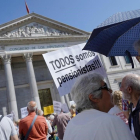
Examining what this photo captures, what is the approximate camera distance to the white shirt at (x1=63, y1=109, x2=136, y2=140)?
1.36 m

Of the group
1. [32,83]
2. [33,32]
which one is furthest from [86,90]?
[33,32]

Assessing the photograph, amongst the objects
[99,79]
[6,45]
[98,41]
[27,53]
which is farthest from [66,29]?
[99,79]

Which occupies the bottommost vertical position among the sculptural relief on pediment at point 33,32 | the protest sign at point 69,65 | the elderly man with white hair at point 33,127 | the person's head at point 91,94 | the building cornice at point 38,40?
the elderly man with white hair at point 33,127

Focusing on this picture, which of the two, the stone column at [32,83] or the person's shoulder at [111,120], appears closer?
the person's shoulder at [111,120]

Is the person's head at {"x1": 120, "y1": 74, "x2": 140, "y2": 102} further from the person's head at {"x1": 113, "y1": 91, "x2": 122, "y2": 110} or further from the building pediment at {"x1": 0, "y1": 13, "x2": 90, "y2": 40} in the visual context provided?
the building pediment at {"x1": 0, "y1": 13, "x2": 90, "y2": 40}

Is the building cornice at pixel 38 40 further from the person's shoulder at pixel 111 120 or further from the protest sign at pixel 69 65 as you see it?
the person's shoulder at pixel 111 120

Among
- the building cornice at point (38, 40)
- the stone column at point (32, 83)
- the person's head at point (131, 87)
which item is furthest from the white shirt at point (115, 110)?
the building cornice at point (38, 40)

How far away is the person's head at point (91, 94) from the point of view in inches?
69.5

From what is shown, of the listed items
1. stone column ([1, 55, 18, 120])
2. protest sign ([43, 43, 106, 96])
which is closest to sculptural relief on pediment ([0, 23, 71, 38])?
stone column ([1, 55, 18, 120])

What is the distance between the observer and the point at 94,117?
1537 mm

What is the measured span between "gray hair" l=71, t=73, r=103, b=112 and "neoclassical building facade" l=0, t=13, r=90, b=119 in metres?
16.9

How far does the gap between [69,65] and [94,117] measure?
144 inches

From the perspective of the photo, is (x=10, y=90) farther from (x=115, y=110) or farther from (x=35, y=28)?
(x=115, y=110)

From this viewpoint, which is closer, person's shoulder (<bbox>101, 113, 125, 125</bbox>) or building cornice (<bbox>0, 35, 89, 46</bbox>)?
person's shoulder (<bbox>101, 113, 125, 125</bbox>)
